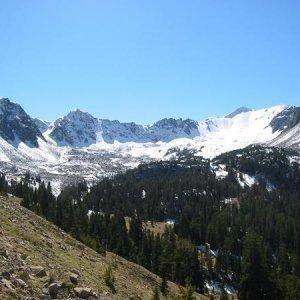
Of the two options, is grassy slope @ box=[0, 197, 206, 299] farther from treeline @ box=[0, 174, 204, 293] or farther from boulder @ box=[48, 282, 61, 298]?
treeline @ box=[0, 174, 204, 293]

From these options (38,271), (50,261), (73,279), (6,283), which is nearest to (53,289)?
(38,271)

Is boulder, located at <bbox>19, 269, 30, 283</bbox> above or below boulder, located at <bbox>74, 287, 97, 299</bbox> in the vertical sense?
above

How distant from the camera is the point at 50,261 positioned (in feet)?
123

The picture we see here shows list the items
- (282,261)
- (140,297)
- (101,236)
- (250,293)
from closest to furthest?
(140,297) < (250,293) < (101,236) < (282,261)

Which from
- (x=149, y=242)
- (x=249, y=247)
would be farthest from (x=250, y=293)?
(x=149, y=242)

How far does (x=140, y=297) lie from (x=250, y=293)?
35.9 metres

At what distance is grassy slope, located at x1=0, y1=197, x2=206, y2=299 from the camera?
31.0 metres

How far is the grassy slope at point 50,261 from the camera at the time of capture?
31.0m

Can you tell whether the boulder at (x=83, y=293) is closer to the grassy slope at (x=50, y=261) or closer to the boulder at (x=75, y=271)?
the grassy slope at (x=50, y=261)

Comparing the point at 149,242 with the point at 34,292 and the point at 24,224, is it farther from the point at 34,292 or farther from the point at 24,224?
the point at 34,292

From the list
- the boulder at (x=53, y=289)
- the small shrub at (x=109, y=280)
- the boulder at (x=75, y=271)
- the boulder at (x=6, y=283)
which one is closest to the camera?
the boulder at (x=6, y=283)

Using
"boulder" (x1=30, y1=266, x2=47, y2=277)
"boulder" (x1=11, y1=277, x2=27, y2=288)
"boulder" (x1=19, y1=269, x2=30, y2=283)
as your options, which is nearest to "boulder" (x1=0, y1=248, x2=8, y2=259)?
"boulder" (x1=30, y1=266, x2=47, y2=277)

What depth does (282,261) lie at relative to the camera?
6378 inches

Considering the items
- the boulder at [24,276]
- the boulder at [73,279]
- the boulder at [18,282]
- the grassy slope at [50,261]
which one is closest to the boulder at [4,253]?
the grassy slope at [50,261]
